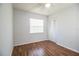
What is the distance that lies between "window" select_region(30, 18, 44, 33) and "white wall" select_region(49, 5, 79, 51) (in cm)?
18

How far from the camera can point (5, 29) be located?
1.18 meters

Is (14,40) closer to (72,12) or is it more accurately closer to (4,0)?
(4,0)

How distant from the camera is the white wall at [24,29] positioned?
122 centimetres

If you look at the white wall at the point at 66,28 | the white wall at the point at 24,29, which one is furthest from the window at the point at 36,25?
the white wall at the point at 66,28

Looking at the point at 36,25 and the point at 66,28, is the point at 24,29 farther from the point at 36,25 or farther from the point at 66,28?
the point at 66,28

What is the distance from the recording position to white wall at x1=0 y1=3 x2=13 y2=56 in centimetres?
107

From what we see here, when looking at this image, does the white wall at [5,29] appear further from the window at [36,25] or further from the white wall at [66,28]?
the white wall at [66,28]

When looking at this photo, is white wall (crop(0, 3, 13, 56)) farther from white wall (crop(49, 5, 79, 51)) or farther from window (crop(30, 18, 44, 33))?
white wall (crop(49, 5, 79, 51))

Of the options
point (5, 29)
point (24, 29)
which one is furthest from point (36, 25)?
point (5, 29)

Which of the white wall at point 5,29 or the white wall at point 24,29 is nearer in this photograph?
the white wall at point 5,29

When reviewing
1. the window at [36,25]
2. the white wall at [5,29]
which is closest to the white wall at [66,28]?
the window at [36,25]

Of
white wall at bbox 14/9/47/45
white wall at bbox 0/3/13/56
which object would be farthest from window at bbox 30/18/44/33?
white wall at bbox 0/3/13/56

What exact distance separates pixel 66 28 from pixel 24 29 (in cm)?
82

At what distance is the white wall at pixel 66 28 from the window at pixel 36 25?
18 centimetres
